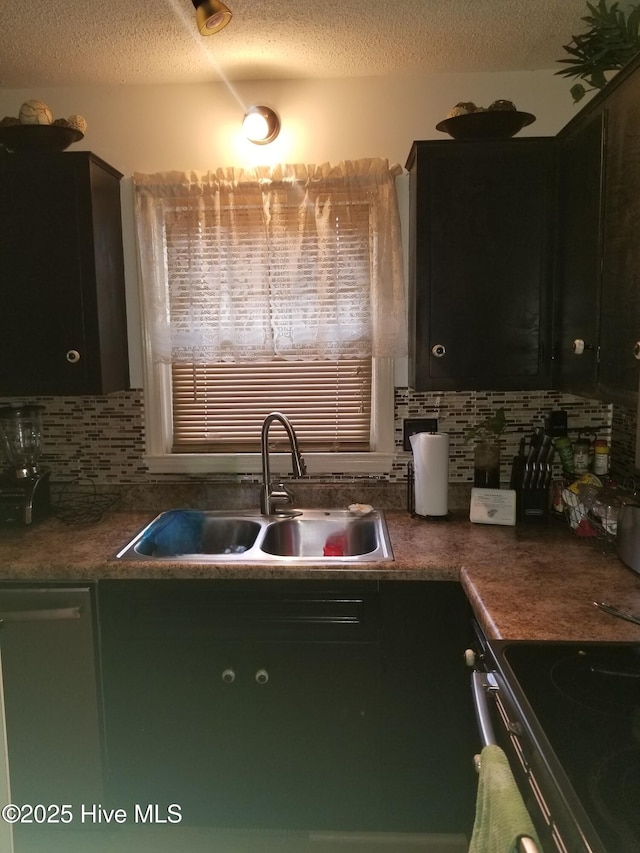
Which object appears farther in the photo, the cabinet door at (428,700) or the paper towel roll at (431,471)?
the paper towel roll at (431,471)

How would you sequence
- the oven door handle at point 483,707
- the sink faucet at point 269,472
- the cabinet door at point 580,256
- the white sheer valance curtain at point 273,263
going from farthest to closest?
the white sheer valance curtain at point 273,263
the sink faucet at point 269,472
the cabinet door at point 580,256
the oven door handle at point 483,707

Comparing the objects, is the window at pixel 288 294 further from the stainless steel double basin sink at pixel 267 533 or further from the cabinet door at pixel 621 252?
the cabinet door at pixel 621 252

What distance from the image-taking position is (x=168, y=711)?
1.96 metres

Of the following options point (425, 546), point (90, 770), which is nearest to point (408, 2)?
point (425, 546)

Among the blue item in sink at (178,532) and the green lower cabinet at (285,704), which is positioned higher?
the blue item in sink at (178,532)

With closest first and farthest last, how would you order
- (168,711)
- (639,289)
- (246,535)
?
(639,289) → (168,711) → (246,535)

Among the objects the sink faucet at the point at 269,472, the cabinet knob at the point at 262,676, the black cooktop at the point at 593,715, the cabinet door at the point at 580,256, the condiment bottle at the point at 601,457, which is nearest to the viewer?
the black cooktop at the point at 593,715

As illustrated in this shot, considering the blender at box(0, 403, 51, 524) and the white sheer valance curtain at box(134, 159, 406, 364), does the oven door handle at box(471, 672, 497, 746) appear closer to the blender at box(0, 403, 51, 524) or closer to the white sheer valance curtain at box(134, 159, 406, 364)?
the white sheer valance curtain at box(134, 159, 406, 364)

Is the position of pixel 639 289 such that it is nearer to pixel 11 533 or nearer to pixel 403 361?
pixel 403 361

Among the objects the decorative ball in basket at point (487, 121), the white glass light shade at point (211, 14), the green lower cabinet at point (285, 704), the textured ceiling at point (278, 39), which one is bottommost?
the green lower cabinet at point (285, 704)

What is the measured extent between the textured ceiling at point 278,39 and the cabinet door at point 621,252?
0.50m

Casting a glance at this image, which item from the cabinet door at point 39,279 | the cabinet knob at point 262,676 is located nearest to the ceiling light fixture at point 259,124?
the cabinet door at point 39,279

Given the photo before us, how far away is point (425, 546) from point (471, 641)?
329mm

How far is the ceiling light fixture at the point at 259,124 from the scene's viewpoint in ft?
7.59
